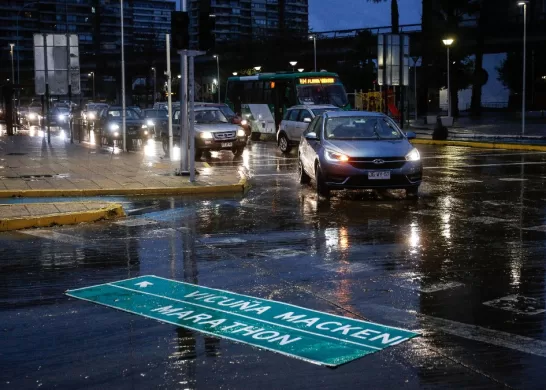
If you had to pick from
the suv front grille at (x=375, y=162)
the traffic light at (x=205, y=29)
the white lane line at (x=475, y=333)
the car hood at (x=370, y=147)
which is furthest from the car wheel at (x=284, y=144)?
the white lane line at (x=475, y=333)

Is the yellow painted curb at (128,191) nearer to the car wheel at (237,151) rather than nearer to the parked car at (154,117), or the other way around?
the car wheel at (237,151)

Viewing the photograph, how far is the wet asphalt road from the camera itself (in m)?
5.62

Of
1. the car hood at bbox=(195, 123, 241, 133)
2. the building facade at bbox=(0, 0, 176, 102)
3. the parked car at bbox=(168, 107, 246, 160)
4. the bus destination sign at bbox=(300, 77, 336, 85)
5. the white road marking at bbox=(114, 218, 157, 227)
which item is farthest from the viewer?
the building facade at bbox=(0, 0, 176, 102)

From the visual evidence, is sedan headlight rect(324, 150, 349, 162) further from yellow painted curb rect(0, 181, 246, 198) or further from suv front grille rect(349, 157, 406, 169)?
yellow painted curb rect(0, 181, 246, 198)

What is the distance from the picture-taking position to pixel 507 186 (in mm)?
17578

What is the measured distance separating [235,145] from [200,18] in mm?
10346

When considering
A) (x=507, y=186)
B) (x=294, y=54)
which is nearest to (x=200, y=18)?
(x=507, y=186)

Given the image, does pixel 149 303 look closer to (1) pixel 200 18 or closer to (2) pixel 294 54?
(1) pixel 200 18

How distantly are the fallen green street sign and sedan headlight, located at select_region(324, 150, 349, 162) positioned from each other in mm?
7526

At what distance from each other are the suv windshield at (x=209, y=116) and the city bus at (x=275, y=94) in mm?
9859

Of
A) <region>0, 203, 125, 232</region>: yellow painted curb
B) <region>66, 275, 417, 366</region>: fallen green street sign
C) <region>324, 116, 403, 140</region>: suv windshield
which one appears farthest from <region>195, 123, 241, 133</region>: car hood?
<region>66, 275, 417, 366</region>: fallen green street sign

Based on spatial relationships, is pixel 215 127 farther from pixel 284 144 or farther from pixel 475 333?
pixel 475 333

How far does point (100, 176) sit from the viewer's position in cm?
1920

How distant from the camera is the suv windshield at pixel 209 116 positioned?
94.0 feet
